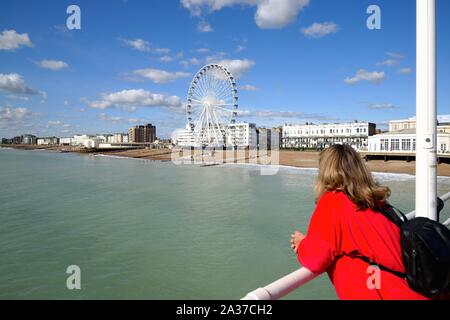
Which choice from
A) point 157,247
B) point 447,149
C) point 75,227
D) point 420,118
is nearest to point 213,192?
point 75,227

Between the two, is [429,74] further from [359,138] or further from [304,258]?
[359,138]

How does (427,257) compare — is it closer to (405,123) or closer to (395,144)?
(395,144)

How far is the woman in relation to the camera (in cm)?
150

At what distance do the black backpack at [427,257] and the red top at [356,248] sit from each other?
0.06m

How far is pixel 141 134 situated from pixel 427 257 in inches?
7157

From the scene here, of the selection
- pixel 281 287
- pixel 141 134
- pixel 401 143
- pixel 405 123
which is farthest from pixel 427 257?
pixel 141 134

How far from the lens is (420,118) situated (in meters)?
2.22

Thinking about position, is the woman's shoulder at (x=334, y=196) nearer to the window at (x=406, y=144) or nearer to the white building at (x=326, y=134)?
the window at (x=406, y=144)

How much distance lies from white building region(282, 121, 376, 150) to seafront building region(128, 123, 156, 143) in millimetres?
98065

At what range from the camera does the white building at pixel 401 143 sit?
Answer: 38.3 metres

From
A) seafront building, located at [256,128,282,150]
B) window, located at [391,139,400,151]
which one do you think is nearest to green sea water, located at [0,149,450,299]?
window, located at [391,139,400,151]

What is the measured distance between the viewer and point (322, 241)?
152 centimetres
